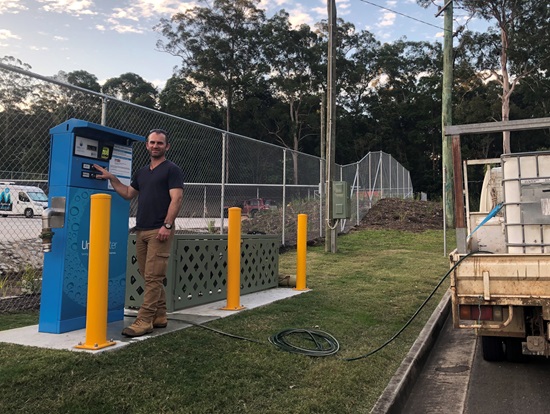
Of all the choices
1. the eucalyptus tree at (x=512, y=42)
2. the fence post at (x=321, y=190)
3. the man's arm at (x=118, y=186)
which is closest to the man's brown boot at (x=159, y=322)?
the man's arm at (x=118, y=186)

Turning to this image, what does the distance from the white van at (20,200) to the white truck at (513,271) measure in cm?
457

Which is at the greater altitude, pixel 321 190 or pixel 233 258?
pixel 321 190

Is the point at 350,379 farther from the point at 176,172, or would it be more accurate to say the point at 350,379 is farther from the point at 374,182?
the point at 374,182

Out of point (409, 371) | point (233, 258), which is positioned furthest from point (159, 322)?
point (409, 371)

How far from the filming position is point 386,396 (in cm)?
383

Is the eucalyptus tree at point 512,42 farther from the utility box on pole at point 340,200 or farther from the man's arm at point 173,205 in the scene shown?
the man's arm at point 173,205

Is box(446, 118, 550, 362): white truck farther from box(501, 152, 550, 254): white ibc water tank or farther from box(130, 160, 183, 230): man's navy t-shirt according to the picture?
box(130, 160, 183, 230): man's navy t-shirt

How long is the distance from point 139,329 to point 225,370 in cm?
105

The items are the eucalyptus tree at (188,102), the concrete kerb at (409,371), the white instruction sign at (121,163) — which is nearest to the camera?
the concrete kerb at (409,371)

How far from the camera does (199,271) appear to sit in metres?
6.22

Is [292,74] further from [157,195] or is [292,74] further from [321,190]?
[157,195]

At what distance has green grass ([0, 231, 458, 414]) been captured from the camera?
318cm

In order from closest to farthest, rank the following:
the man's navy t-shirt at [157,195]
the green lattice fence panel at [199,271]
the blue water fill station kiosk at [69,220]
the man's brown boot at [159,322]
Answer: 1. the blue water fill station kiosk at [69,220]
2. the man's navy t-shirt at [157,195]
3. the man's brown boot at [159,322]
4. the green lattice fence panel at [199,271]

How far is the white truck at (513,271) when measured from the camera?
410cm
